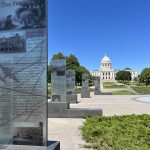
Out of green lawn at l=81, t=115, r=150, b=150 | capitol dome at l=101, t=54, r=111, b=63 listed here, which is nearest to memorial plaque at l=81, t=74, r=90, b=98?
green lawn at l=81, t=115, r=150, b=150

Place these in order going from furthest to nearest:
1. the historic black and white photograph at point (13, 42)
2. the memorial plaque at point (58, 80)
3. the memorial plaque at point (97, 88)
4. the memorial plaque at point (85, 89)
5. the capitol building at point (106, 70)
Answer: the capitol building at point (106, 70) < the memorial plaque at point (97, 88) < the memorial plaque at point (85, 89) < the memorial plaque at point (58, 80) < the historic black and white photograph at point (13, 42)

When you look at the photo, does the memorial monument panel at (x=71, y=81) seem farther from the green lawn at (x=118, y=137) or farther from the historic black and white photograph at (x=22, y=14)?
the historic black and white photograph at (x=22, y=14)

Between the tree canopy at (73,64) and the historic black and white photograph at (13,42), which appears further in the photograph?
the tree canopy at (73,64)

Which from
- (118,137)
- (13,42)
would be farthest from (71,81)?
(13,42)

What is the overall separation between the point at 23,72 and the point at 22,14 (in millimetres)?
975

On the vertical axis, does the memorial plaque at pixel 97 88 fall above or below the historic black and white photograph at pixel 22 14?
below

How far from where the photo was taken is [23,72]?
18.5 ft

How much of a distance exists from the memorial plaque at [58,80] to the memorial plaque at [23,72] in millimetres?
Result: 10514

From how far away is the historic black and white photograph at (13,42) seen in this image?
5.68 m

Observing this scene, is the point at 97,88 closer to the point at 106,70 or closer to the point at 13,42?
the point at 13,42

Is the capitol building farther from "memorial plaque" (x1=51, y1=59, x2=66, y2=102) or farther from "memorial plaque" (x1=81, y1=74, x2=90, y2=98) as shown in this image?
"memorial plaque" (x1=51, y1=59, x2=66, y2=102)

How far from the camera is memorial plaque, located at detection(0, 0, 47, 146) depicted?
218 inches

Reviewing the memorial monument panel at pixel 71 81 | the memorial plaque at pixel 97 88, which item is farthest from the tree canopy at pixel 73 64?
the memorial monument panel at pixel 71 81

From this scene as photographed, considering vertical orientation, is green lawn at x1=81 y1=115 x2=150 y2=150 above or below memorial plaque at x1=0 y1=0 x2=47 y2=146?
below
